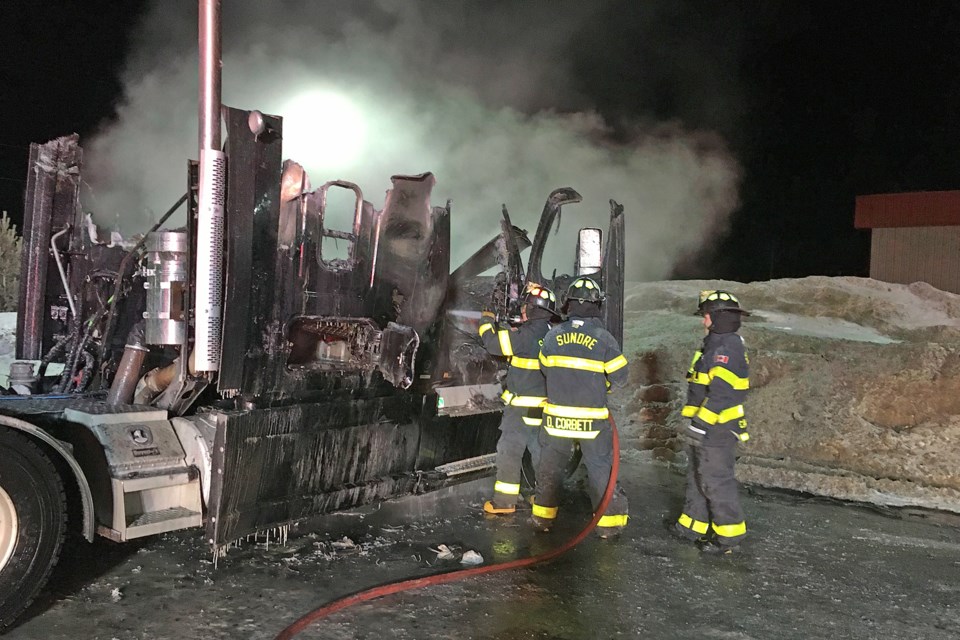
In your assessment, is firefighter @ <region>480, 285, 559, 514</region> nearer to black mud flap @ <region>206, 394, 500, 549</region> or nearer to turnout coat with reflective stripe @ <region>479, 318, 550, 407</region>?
turnout coat with reflective stripe @ <region>479, 318, 550, 407</region>

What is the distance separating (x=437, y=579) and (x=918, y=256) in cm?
1744

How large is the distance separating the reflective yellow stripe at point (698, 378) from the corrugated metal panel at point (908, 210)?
1518 centimetres

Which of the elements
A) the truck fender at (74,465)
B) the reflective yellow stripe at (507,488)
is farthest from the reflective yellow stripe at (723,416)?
the truck fender at (74,465)

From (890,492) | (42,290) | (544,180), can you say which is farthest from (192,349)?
(544,180)

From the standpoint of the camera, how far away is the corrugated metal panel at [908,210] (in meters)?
16.4

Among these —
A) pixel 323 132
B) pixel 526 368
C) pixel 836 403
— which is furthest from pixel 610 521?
pixel 323 132

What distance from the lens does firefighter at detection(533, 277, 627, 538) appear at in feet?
15.9

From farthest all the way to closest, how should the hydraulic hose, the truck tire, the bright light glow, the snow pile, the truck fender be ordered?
1. the bright light glow
2. the snow pile
3. the hydraulic hose
4. the truck fender
5. the truck tire

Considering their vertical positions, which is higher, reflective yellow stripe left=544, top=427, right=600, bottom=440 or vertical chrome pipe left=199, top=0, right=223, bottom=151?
vertical chrome pipe left=199, top=0, right=223, bottom=151

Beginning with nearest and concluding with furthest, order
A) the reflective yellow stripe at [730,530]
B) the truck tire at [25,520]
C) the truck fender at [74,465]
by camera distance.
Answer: the truck tire at [25,520] → the truck fender at [74,465] → the reflective yellow stripe at [730,530]

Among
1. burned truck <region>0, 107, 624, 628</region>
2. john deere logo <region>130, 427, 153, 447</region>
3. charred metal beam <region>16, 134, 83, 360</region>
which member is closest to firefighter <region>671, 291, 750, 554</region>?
burned truck <region>0, 107, 624, 628</region>

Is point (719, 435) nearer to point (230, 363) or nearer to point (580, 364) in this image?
point (580, 364)

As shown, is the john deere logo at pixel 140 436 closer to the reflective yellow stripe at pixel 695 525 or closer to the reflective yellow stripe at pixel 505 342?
the reflective yellow stripe at pixel 505 342

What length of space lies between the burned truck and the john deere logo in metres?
0.01
